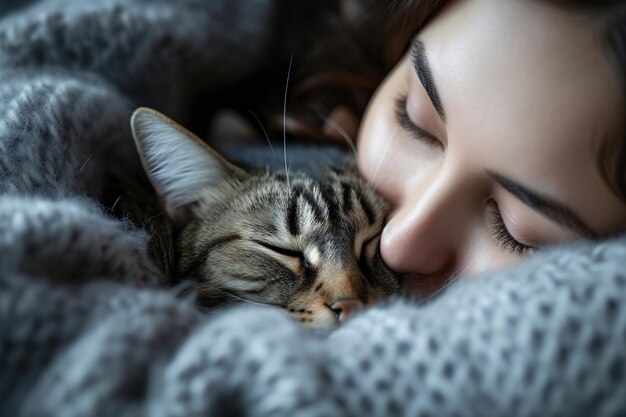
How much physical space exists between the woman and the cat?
0.09m

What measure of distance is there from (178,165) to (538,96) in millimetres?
582

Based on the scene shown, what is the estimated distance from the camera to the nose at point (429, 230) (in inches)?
30.7

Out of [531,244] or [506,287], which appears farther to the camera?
[531,244]

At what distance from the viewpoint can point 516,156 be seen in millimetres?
707

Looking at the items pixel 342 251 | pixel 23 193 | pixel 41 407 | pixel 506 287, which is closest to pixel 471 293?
pixel 506 287

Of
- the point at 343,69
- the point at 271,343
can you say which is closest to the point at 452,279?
the point at 271,343

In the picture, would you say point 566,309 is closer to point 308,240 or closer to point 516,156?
point 516,156

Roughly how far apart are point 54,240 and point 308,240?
0.41 m

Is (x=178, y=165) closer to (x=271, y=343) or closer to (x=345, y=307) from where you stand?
(x=345, y=307)

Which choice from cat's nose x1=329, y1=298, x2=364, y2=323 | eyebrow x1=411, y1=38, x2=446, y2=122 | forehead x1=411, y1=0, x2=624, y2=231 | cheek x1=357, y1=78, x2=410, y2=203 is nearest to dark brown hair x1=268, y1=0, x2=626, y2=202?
cheek x1=357, y1=78, x2=410, y2=203

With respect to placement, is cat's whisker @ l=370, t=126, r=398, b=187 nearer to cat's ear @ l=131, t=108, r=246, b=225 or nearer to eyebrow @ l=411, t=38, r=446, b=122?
eyebrow @ l=411, t=38, r=446, b=122

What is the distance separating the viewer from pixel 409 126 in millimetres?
903

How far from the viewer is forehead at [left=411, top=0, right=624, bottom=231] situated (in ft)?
2.20

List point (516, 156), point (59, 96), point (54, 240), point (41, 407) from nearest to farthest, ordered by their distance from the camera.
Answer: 1. point (41, 407)
2. point (54, 240)
3. point (516, 156)
4. point (59, 96)
